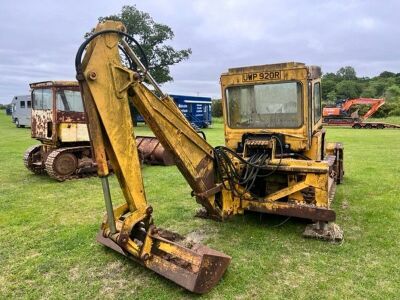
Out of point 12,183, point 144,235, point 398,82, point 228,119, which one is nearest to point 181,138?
point 144,235

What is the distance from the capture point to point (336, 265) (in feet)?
14.9

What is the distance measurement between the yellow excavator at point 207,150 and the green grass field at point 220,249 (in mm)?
256

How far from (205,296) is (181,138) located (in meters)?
1.91

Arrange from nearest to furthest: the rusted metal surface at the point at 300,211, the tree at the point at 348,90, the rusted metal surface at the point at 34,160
Answer: the rusted metal surface at the point at 300,211, the rusted metal surface at the point at 34,160, the tree at the point at 348,90

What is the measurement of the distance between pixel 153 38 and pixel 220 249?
31578mm

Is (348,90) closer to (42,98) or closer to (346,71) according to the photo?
(346,71)

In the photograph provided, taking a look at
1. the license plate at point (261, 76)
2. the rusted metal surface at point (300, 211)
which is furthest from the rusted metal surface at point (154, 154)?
the rusted metal surface at point (300, 211)

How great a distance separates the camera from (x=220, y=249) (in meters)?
5.09

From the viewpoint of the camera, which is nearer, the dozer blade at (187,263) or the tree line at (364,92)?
the dozer blade at (187,263)

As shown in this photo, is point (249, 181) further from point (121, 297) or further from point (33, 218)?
point (33, 218)

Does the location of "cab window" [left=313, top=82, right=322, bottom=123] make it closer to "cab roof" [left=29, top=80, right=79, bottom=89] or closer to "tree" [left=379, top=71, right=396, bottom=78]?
"cab roof" [left=29, top=80, right=79, bottom=89]

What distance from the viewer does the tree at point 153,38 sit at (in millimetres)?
34375

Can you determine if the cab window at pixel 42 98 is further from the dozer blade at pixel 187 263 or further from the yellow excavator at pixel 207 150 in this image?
the dozer blade at pixel 187 263

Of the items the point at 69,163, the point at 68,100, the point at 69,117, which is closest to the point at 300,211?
the point at 69,163
